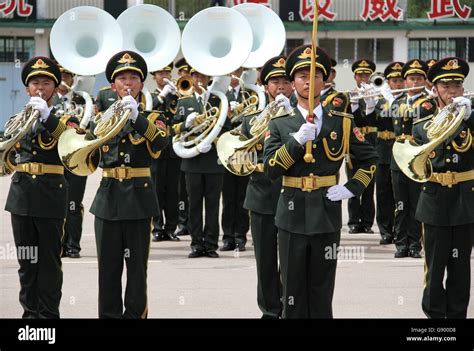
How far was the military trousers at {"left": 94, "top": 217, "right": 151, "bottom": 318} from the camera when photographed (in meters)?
8.11

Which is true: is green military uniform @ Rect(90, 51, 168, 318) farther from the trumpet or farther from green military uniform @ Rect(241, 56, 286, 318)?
the trumpet

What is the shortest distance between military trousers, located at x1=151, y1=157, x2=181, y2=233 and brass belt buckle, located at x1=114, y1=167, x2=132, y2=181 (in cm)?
552

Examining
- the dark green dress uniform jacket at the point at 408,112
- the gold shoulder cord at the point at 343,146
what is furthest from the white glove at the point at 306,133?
the dark green dress uniform jacket at the point at 408,112

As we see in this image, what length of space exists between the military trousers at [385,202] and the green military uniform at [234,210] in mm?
1663

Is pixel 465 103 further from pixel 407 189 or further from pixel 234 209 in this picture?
pixel 234 209

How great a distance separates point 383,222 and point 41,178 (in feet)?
19.2

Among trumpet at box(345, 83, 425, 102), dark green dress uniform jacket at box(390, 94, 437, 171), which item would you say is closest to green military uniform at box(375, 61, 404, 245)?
trumpet at box(345, 83, 425, 102)

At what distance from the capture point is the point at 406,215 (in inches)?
488

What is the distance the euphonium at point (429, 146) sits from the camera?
8.01 metres

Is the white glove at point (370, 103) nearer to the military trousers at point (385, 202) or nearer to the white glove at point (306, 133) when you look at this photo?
the military trousers at point (385, 202)

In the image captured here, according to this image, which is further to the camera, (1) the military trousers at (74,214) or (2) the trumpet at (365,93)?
(2) the trumpet at (365,93)

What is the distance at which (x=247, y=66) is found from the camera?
520 inches

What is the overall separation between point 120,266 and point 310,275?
153cm
